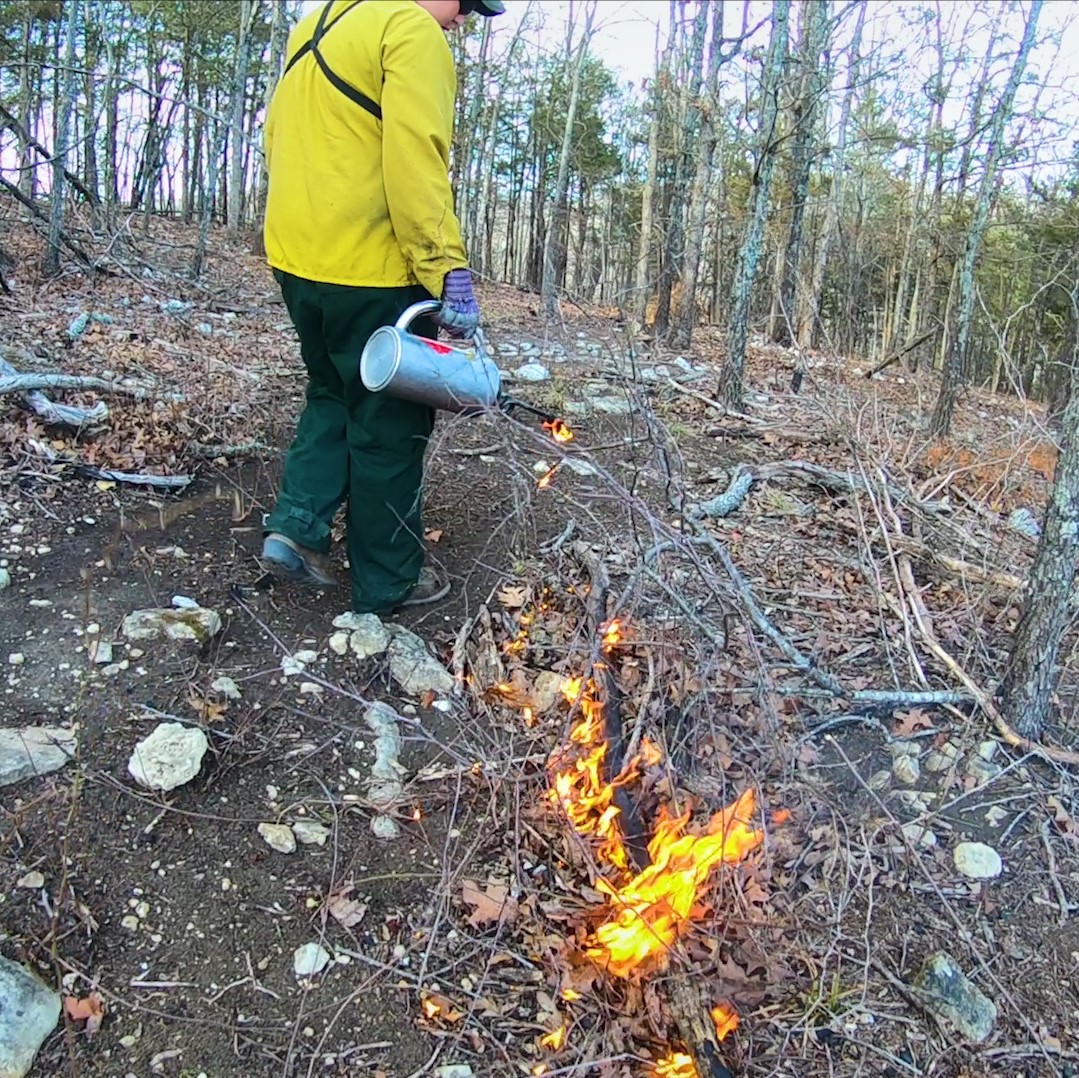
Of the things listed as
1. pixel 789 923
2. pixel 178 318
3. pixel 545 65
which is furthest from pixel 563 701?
pixel 545 65

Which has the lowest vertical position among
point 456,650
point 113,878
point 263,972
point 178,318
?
point 263,972

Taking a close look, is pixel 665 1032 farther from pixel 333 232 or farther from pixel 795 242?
pixel 795 242

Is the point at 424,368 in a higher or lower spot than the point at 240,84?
lower

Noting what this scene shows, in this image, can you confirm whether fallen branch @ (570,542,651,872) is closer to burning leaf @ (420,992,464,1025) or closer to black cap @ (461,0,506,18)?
burning leaf @ (420,992,464,1025)

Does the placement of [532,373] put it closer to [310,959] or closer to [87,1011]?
[310,959]

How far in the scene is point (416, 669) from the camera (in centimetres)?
283

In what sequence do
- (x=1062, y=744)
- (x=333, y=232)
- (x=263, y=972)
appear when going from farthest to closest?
1. (x=1062, y=744)
2. (x=333, y=232)
3. (x=263, y=972)

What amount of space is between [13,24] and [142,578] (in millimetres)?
17877

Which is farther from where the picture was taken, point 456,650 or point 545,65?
point 545,65

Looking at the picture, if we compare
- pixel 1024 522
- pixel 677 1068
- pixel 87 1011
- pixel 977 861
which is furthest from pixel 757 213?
pixel 87 1011

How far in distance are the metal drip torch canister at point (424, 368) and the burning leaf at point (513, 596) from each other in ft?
2.67

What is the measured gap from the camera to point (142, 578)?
3000 mm

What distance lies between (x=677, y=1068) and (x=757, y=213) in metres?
5.92

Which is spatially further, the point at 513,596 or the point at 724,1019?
the point at 513,596
